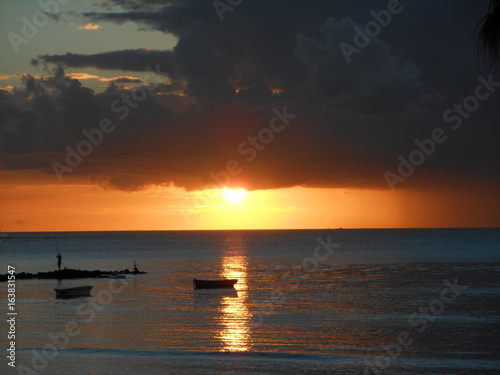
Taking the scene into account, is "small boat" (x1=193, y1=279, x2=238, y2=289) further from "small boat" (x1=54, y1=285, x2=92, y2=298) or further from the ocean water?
"small boat" (x1=54, y1=285, x2=92, y2=298)

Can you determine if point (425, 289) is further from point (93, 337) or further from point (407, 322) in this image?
point (93, 337)

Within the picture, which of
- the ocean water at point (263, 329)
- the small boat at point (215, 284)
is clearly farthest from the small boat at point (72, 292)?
the small boat at point (215, 284)

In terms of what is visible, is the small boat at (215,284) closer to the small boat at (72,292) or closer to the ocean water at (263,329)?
the ocean water at (263,329)

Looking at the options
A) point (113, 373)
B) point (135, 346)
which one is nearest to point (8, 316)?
point (135, 346)

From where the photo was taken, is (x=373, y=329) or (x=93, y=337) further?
(x=373, y=329)

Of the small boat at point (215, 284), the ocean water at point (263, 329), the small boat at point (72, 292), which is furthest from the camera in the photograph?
the small boat at point (215, 284)

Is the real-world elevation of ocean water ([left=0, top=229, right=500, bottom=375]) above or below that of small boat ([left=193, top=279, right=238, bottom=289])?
below

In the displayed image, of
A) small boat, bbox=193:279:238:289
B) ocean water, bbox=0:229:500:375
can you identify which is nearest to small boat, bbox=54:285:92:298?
ocean water, bbox=0:229:500:375

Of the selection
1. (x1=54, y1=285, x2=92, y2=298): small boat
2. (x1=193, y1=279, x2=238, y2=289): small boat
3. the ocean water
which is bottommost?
→ the ocean water

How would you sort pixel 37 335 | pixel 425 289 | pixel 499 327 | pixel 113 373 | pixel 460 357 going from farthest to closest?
pixel 425 289 → pixel 499 327 → pixel 37 335 → pixel 460 357 → pixel 113 373

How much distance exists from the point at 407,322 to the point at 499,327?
6431 millimetres

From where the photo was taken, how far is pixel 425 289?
224 ft

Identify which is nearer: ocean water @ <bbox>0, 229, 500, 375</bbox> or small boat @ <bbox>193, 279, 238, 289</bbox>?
ocean water @ <bbox>0, 229, 500, 375</bbox>

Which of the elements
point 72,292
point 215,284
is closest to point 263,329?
point 72,292
